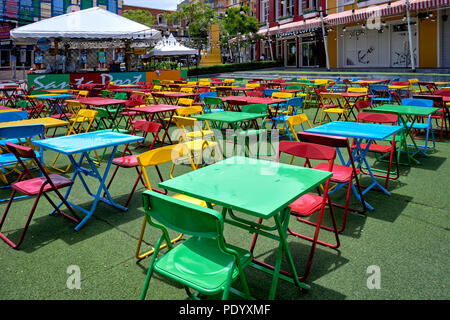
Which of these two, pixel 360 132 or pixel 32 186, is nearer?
pixel 32 186

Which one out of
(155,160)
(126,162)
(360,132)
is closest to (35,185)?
(126,162)

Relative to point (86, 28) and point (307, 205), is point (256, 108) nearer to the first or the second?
point (307, 205)

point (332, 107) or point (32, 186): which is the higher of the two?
point (332, 107)

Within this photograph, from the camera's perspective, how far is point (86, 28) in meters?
14.7

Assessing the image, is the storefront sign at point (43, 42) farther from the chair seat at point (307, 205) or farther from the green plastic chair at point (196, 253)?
the green plastic chair at point (196, 253)

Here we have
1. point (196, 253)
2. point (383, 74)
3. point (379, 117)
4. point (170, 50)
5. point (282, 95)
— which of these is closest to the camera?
point (196, 253)

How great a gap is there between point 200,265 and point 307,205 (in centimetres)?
121

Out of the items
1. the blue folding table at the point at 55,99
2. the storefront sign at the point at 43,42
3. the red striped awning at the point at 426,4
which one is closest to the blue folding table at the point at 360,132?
the blue folding table at the point at 55,99

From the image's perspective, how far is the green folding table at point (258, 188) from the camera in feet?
7.06

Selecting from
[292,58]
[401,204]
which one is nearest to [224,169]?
[401,204]

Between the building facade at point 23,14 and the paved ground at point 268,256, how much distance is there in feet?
107

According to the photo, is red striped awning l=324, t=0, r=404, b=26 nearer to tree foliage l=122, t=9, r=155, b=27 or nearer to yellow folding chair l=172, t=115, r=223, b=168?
yellow folding chair l=172, t=115, r=223, b=168
